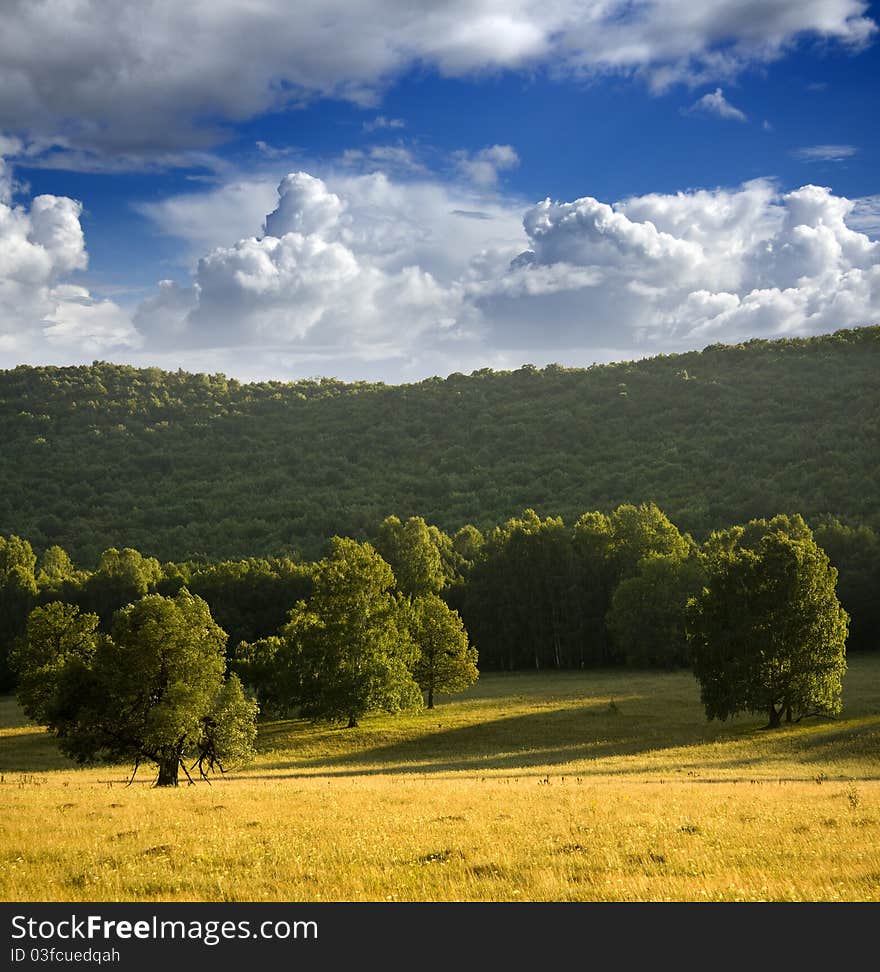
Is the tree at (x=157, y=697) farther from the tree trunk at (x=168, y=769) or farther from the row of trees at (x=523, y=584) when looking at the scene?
the row of trees at (x=523, y=584)

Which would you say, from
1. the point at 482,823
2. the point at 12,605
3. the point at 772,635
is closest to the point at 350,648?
the point at 772,635

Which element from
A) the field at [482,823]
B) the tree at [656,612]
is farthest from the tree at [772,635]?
the tree at [656,612]

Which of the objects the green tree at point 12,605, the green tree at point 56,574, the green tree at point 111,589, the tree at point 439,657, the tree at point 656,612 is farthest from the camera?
the green tree at point 56,574

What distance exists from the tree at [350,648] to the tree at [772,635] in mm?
21149

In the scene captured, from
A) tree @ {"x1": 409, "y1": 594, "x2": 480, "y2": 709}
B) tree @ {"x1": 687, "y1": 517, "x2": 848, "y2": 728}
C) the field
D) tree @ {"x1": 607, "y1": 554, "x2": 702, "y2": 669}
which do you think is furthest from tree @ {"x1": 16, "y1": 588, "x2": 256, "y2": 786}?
tree @ {"x1": 607, "y1": 554, "x2": 702, "y2": 669}

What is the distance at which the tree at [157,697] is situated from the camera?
4000 cm

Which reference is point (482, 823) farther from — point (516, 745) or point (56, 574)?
point (56, 574)

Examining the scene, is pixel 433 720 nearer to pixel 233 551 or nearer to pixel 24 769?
pixel 24 769

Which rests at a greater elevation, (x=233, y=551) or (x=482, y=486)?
(x=482, y=486)

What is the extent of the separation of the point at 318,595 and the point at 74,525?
129376 millimetres

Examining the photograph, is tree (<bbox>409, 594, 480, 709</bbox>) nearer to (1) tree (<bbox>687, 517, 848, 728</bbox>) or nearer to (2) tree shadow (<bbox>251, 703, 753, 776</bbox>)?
(2) tree shadow (<bbox>251, 703, 753, 776</bbox>)

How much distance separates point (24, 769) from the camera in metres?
50.5
